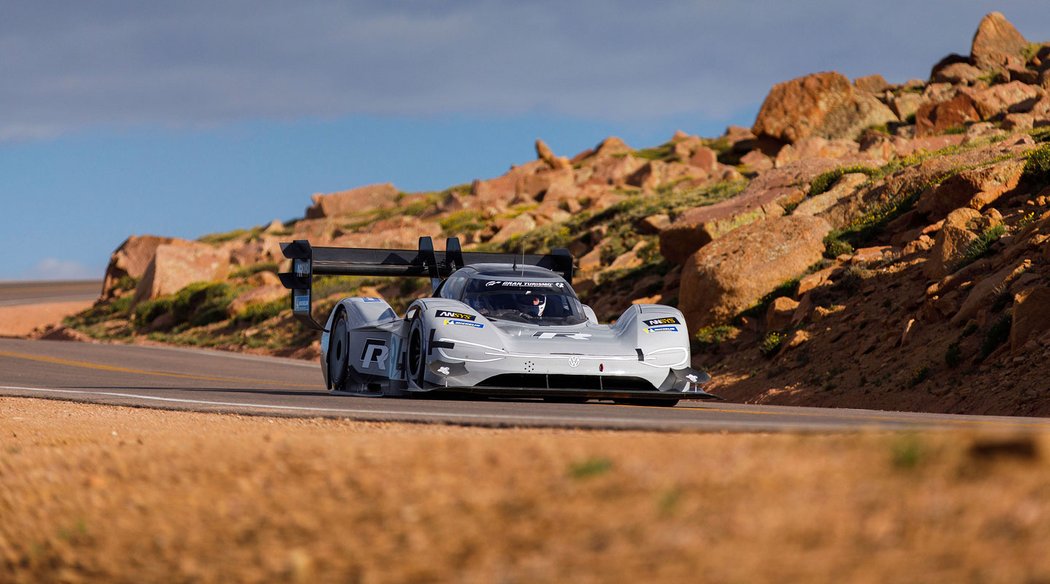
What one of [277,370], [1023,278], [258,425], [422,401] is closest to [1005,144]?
[1023,278]

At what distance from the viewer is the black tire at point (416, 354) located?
13859mm

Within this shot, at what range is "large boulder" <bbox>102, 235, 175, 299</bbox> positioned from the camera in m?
59.7

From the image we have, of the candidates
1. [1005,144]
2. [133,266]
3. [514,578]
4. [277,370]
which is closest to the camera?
[514,578]

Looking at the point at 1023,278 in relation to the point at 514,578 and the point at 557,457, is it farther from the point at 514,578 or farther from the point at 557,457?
the point at 514,578

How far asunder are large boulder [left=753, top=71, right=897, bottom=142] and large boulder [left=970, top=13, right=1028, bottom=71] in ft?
19.9

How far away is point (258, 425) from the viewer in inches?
454

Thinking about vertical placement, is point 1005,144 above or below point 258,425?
above

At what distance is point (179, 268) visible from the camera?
177 ft

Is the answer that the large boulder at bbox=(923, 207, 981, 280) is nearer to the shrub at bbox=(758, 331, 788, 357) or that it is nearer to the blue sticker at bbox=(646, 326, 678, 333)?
the shrub at bbox=(758, 331, 788, 357)

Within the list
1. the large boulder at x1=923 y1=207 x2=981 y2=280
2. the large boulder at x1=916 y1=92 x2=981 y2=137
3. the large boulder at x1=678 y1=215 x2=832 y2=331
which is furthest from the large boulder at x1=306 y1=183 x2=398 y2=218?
the large boulder at x1=923 y1=207 x2=981 y2=280

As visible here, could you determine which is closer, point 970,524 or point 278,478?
point 970,524

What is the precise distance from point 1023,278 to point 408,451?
14990 millimetres

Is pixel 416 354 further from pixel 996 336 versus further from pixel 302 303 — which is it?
pixel 996 336

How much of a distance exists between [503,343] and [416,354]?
125 cm
